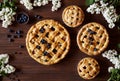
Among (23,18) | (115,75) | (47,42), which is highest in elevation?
(23,18)

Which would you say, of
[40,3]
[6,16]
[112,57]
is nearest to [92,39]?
[112,57]

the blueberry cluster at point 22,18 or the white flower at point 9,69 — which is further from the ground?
the blueberry cluster at point 22,18

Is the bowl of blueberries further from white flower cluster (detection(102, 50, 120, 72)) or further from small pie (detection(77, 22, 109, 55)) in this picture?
white flower cluster (detection(102, 50, 120, 72))

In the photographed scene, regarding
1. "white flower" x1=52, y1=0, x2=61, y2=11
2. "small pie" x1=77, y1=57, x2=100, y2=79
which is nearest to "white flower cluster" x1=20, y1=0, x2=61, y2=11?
"white flower" x1=52, y1=0, x2=61, y2=11

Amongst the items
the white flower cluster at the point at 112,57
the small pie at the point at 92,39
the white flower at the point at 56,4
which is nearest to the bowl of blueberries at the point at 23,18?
the white flower at the point at 56,4

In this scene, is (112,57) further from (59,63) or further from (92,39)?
(59,63)

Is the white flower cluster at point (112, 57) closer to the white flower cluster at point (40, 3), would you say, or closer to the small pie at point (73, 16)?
the small pie at point (73, 16)
